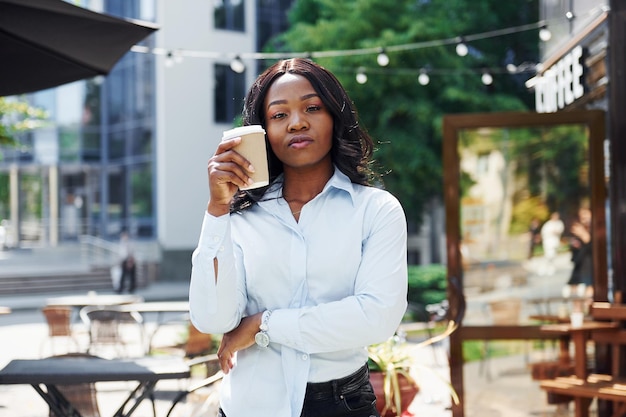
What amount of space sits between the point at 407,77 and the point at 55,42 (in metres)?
15.7

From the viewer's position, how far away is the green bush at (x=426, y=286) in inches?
619

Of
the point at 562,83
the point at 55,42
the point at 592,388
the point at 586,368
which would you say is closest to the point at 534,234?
the point at 586,368

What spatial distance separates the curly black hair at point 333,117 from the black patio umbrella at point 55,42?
258 cm

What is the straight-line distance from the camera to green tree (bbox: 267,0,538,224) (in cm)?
1983

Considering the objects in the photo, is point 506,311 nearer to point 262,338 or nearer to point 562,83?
point 562,83

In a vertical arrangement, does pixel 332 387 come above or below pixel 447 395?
above

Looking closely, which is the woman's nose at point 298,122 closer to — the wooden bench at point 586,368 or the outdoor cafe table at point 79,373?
the outdoor cafe table at point 79,373

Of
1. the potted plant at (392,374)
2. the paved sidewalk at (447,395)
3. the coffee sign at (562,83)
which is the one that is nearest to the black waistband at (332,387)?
the potted plant at (392,374)

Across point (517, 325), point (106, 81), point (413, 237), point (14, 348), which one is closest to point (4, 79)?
point (517, 325)

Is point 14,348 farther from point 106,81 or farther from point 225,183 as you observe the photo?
point 106,81

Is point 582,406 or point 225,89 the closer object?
point 582,406

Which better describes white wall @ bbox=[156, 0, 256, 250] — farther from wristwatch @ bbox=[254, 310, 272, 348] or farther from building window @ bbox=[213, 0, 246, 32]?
wristwatch @ bbox=[254, 310, 272, 348]

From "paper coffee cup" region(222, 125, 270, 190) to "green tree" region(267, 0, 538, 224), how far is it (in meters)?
17.6

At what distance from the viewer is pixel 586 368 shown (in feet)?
17.6
